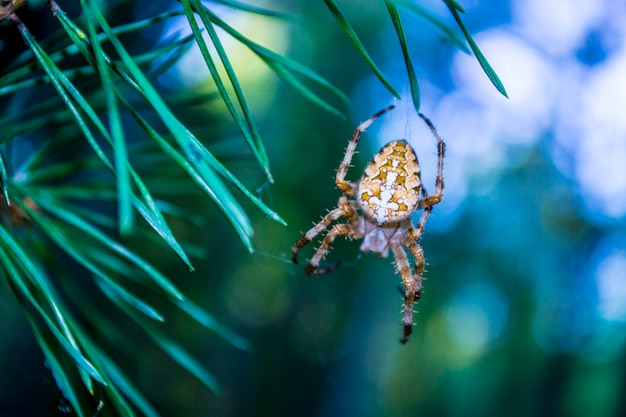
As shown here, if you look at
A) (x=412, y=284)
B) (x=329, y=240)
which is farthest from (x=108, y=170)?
(x=412, y=284)

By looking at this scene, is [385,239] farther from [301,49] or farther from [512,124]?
Answer: [512,124]

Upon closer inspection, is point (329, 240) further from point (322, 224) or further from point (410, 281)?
point (410, 281)

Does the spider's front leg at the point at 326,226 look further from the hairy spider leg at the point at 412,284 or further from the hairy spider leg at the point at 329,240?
the hairy spider leg at the point at 412,284

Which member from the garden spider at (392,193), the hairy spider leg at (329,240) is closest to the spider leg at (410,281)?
the garden spider at (392,193)

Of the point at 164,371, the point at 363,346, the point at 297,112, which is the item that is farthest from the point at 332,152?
the point at 363,346

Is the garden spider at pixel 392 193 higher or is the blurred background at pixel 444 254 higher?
the blurred background at pixel 444 254

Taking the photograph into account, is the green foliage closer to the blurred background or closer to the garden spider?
the garden spider
